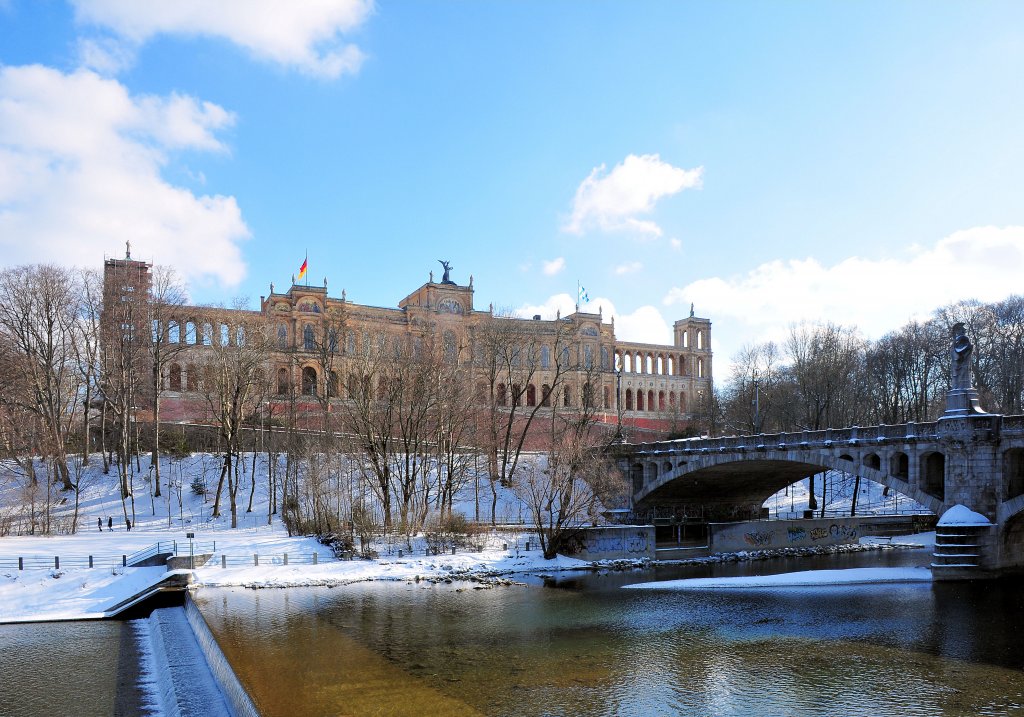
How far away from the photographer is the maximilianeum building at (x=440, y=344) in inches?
2169

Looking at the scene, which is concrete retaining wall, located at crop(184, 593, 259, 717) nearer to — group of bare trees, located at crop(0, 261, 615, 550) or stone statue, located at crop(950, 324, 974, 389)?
group of bare trees, located at crop(0, 261, 615, 550)

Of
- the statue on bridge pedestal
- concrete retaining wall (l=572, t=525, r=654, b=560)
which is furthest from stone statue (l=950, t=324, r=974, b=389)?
concrete retaining wall (l=572, t=525, r=654, b=560)

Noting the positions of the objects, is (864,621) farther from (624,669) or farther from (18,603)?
(18,603)

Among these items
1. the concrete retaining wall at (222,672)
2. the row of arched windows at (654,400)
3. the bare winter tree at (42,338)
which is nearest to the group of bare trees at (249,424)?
the bare winter tree at (42,338)

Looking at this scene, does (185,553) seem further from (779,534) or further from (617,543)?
(779,534)

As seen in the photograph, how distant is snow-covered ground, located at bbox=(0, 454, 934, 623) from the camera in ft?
90.6

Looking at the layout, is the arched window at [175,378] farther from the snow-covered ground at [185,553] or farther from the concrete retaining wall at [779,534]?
the concrete retaining wall at [779,534]

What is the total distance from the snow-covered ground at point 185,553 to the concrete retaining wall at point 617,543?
5.04 ft

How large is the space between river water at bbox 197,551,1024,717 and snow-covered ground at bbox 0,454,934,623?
2.16 meters

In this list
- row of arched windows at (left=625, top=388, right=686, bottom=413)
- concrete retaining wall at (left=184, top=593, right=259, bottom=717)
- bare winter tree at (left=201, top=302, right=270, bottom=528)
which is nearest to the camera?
concrete retaining wall at (left=184, top=593, right=259, bottom=717)

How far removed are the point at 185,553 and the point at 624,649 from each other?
20.3 m

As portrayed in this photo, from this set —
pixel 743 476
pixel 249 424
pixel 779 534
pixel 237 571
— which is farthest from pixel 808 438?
pixel 249 424

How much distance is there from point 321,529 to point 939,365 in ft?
184

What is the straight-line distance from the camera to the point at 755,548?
4362 cm
